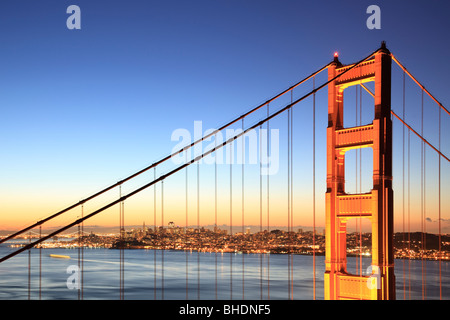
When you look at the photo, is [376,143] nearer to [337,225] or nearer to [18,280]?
[337,225]

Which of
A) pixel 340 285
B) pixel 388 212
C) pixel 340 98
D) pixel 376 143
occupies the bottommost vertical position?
pixel 340 285

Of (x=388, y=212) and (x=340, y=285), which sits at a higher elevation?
(x=388, y=212)

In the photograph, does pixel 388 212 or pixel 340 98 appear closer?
pixel 388 212

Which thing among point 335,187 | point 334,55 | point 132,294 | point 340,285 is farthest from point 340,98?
point 132,294
